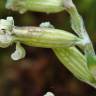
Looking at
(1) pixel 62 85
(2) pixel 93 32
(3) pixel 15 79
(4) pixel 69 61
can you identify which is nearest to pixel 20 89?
(3) pixel 15 79

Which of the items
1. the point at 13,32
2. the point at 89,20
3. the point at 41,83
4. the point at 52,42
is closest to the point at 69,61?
the point at 52,42

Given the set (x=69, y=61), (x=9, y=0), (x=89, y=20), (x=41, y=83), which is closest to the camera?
(x=9, y=0)

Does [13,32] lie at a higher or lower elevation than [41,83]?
higher

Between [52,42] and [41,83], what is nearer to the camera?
[52,42]

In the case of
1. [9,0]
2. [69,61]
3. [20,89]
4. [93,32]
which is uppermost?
[9,0]

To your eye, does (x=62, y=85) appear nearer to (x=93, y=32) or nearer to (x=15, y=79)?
(x=15, y=79)

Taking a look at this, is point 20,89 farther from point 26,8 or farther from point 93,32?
point 26,8

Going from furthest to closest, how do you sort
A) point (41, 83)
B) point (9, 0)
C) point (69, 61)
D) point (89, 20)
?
point (41, 83)
point (89, 20)
point (69, 61)
point (9, 0)
